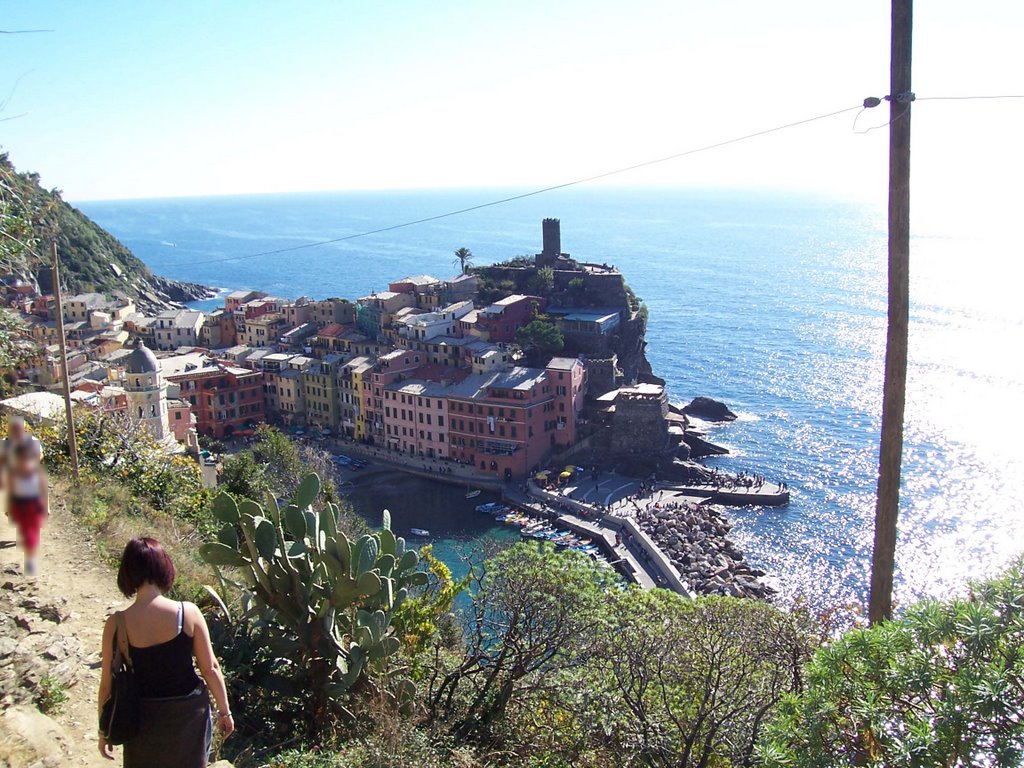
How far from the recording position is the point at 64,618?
7.95 m

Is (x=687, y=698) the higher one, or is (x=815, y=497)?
(x=687, y=698)

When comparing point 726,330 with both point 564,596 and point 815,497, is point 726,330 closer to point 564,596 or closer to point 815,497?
point 815,497

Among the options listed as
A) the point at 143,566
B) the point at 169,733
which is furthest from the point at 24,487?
the point at 169,733

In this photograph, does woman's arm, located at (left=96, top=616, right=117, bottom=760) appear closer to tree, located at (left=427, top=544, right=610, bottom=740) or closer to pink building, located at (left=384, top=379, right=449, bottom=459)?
tree, located at (left=427, top=544, right=610, bottom=740)

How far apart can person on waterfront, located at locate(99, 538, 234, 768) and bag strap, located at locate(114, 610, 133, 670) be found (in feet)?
0.04

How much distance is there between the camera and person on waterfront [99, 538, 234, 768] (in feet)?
13.7

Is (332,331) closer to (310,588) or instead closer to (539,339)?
(539,339)

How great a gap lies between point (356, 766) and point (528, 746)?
2.54 metres

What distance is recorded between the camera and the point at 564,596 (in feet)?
34.3

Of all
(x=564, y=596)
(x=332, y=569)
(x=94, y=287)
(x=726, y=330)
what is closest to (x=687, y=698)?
(x=564, y=596)

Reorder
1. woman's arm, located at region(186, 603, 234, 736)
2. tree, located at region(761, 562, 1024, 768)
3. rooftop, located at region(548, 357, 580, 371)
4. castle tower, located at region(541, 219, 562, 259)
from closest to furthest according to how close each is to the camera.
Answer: woman's arm, located at region(186, 603, 234, 736)
tree, located at region(761, 562, 1024, 768)
rooftop, located at region(548, 357, 580, 371)
castle tower, located at region(541, 219, 562, 259)

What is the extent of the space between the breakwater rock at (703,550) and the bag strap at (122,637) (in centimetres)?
2591

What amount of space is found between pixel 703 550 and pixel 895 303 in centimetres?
2784

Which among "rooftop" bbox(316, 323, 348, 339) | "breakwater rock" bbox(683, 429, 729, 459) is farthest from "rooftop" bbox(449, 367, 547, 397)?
"rooftop" bbox(316, 323, 348, 339)
